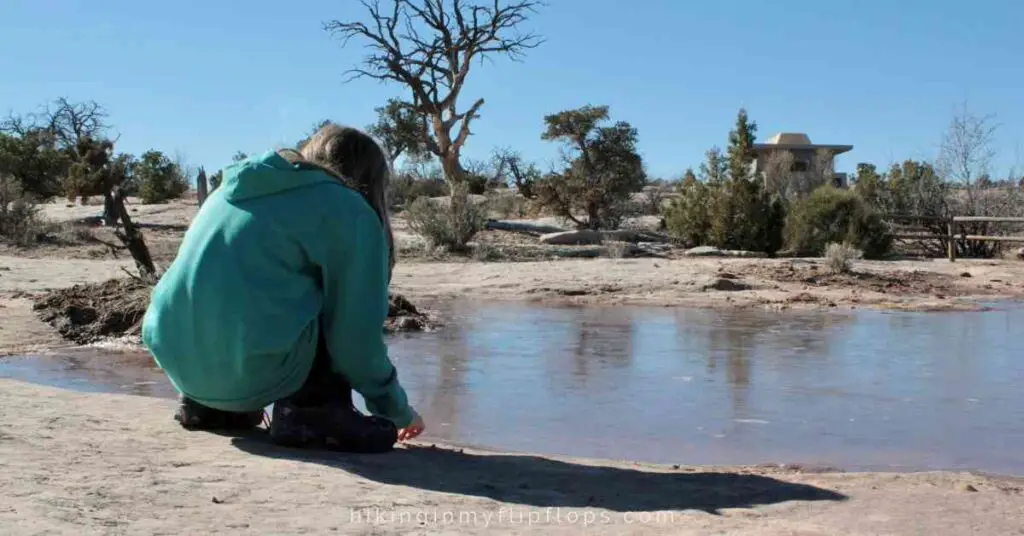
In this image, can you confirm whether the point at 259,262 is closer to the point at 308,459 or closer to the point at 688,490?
the point at 308,459

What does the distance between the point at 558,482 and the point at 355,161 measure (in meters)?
1.31

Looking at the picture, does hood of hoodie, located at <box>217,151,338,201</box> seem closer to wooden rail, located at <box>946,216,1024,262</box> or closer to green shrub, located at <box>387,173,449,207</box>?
wooden rail, located at <box>946,216,1024,262</box>

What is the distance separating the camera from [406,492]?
10.8 ft

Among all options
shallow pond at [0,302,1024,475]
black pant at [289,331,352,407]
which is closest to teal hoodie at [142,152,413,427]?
black pant at [289,331,352,407]

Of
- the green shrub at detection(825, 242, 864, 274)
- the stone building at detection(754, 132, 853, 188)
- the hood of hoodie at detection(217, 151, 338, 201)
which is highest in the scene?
the stone building at detection(754, 132, 853, 188)

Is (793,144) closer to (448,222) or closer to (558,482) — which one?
(448,222)

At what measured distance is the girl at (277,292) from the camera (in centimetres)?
348

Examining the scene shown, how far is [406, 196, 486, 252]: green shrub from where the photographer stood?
67.4ft

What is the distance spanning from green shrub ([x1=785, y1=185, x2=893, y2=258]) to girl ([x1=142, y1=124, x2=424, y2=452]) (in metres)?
18.6

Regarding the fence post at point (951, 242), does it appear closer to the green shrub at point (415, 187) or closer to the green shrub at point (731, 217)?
the green shrub at point (731, 217)

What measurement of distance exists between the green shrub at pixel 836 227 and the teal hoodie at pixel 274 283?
18653 millimetres

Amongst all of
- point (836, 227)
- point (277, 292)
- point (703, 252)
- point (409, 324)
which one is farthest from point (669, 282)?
point (277, 292)

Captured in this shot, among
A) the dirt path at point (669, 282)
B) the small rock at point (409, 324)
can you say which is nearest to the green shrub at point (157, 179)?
the dirt path at point (669, 282)

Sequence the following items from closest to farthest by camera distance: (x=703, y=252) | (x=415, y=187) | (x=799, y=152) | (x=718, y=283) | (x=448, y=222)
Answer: (x=718, y=283) → (x=448, y=222) → (x=703, y=252) → (x=415, y=187) → (x=799, y=152)
